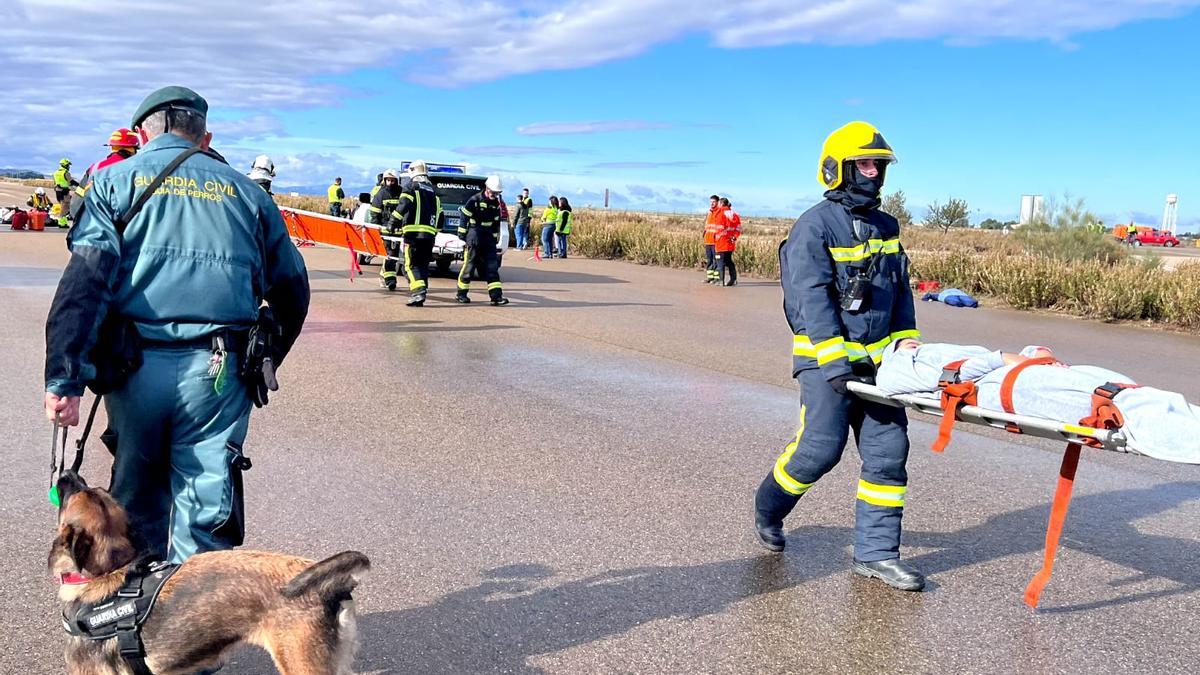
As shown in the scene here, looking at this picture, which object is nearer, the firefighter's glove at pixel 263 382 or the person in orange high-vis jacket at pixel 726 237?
the firefighter's glove at pixel 263 382

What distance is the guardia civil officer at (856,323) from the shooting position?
4406 mm

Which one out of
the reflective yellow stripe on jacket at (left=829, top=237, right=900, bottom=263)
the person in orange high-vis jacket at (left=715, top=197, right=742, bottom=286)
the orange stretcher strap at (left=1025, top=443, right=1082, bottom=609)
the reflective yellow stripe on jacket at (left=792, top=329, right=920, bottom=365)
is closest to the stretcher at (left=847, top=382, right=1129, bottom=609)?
the orange stretcher strap at (left=1025, top=443, right=1082, bottom=609)

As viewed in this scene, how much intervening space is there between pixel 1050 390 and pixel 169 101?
10.8 ft

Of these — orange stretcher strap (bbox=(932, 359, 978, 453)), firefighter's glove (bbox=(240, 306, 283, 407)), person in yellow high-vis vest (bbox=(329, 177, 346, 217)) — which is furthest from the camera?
person in yellow high-vis vest (bbox=(329, 177, 346, 217))

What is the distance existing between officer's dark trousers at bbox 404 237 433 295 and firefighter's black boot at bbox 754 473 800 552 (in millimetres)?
9862

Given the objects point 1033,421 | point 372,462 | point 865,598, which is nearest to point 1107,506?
point 865,598

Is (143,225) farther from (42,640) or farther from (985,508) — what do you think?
(985,508)

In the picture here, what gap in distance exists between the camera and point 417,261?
14.2 meters

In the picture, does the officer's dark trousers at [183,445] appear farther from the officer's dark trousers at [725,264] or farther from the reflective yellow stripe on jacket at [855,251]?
the officer's dark trousers at [725,264]

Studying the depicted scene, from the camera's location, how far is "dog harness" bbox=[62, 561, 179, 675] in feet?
8.89

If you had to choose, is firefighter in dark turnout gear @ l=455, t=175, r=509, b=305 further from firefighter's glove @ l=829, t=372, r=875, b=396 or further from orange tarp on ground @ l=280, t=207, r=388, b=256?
firefighter's glove @ l=829, t=372, r=875, b=396

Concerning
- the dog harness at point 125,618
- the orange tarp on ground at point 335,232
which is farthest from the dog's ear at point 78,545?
the orange tarp on ground at point 335,232

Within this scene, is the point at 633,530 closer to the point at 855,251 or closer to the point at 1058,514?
the point at 855,251

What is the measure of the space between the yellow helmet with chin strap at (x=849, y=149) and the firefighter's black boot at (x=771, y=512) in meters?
1.46
